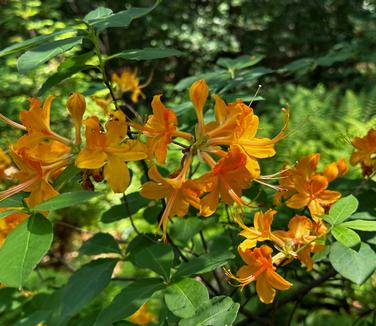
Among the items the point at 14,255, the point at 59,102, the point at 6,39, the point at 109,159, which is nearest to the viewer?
the point at 14,255

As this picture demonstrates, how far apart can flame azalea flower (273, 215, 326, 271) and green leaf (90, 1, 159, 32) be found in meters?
0.45

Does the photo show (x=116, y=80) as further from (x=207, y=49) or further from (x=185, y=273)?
(x=207, y=49)

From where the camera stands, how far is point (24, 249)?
729 millimetres

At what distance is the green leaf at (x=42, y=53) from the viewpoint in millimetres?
835

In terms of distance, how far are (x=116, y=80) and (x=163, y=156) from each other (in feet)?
3.69

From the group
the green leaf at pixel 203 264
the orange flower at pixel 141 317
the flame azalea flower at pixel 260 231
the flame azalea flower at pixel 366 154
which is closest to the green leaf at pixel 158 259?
the green leaf at pixel 203 264

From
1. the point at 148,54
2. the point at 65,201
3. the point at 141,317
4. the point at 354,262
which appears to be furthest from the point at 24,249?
the point at 141,317

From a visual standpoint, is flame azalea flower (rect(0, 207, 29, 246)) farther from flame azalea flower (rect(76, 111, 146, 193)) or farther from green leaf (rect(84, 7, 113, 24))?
green leaf (rect(84, 7, 113, 24))

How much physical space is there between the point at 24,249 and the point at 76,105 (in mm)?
246

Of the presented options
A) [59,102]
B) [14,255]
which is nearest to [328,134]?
[59,102]

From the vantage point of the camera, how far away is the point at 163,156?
81 centimetres

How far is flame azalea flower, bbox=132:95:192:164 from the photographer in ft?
2.64

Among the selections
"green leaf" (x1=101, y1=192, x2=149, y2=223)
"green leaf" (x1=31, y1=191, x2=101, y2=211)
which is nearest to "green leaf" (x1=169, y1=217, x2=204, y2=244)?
"green leaf" (x1=101, y1=192, x2=149, y2=223)

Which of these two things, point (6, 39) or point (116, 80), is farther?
point (6, 39)
